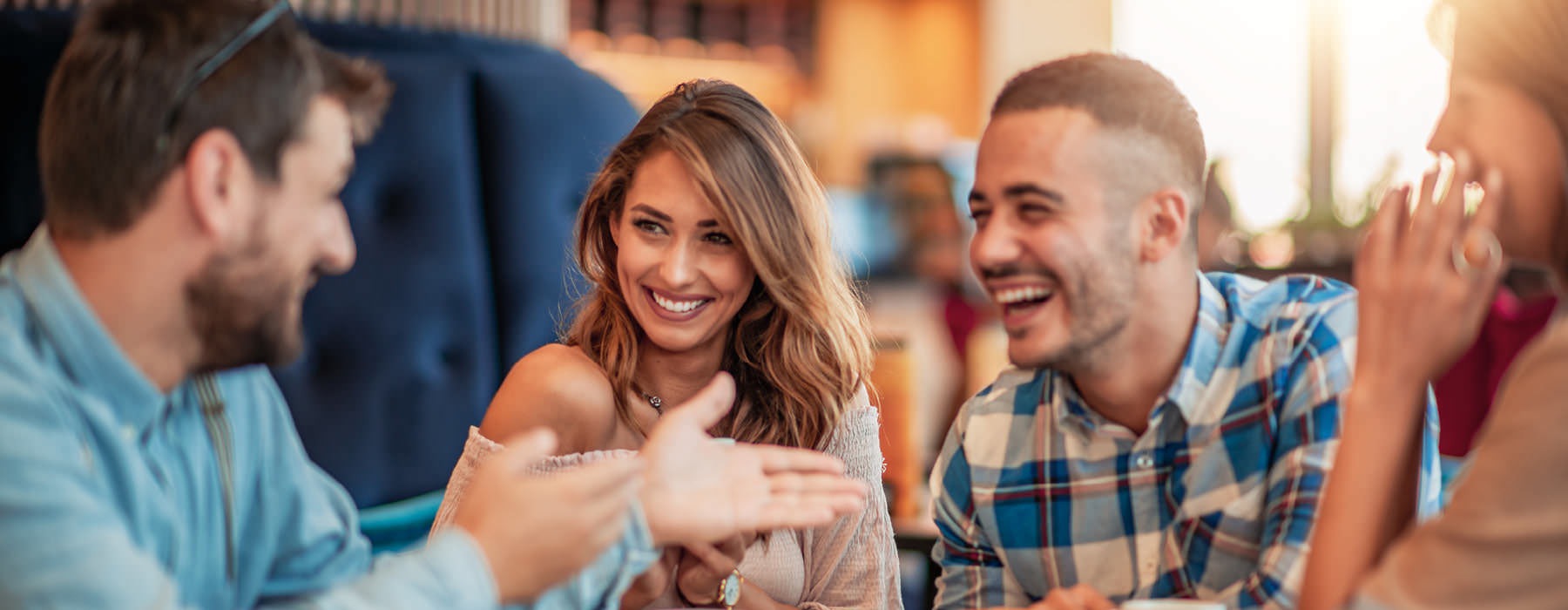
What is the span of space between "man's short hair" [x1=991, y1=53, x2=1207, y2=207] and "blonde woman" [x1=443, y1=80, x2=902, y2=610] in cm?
51

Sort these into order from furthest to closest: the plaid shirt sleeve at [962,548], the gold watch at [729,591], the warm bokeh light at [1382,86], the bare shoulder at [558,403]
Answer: the warm bokeh light at [1382,86] < the bare shoulder at [558,403] < the gold watch at [729,591] < the plaid shirt sleeve at [962,548]

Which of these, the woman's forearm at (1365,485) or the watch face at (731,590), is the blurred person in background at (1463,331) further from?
the watch face at (731,590)

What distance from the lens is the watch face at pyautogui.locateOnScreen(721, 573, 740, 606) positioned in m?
1.61

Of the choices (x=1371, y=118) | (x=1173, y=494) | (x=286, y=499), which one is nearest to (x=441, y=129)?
(x=286, y=499)

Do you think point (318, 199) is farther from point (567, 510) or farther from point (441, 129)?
point (441, 129)

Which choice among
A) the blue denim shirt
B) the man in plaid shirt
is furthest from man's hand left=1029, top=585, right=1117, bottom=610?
the blue denim shirt

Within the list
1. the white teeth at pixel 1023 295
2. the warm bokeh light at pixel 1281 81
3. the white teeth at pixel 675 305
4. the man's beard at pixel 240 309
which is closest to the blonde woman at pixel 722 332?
the white teeth at pixel 675 305

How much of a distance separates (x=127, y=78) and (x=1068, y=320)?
0.90m

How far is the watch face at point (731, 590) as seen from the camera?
63.2 inches

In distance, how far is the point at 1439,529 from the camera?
900 mm

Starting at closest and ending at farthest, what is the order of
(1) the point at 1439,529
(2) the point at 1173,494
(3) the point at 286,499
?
1. (1) the point at 1439,529
2. (3) the point at 286,499
3. (2) the point at 1173,494

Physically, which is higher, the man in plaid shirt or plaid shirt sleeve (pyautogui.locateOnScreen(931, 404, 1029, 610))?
the man in plaid shirt

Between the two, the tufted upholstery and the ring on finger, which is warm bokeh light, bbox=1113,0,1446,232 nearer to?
the tufted upholstery

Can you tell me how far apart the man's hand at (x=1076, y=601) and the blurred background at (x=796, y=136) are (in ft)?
3.12
